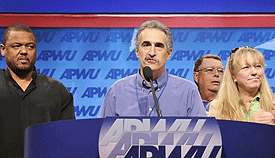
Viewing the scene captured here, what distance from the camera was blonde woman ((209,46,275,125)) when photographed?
239 centimetres

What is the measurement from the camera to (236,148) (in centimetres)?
110

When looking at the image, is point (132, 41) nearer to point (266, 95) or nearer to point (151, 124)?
point (266, 95)

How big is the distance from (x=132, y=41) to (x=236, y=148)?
2614 mm

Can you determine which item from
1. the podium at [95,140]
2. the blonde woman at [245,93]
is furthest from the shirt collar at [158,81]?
the podium at [95,140]

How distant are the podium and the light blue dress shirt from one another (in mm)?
912

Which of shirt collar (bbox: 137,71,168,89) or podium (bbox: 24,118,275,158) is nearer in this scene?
podium (bbox: 24,118,275,158)

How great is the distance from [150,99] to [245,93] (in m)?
0.71

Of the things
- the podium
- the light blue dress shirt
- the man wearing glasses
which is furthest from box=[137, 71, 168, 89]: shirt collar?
the man wearing glasses

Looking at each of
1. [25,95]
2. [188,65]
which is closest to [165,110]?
[25,95]

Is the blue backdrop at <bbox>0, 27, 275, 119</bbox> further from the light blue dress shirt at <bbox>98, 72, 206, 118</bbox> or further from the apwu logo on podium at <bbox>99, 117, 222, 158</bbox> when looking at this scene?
the apwu logo on podium at <bbox>99, 117, 222, 158</bbox>

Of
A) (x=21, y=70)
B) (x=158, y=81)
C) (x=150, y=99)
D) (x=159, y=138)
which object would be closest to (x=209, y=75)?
(x=158, y=81)

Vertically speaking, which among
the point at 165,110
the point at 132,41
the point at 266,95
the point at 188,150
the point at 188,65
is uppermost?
the point at 132,41

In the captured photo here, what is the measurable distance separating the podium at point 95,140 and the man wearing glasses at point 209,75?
232 cm

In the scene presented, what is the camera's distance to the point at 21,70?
8.50ft
